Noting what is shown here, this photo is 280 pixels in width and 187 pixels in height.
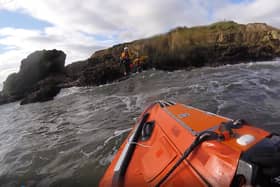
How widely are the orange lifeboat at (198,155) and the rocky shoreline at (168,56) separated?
14.8 metres

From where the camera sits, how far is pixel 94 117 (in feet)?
25.2

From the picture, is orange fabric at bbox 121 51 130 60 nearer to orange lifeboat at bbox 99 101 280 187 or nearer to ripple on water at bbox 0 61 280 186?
ripple on water at bbox 0 61 280 186

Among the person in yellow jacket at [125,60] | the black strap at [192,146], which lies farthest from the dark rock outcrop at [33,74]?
the black strap at [192,146]

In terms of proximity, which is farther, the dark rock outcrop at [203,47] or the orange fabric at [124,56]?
the dark rock outcrop at [203,47]

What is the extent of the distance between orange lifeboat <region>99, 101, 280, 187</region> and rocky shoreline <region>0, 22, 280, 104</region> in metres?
14.8

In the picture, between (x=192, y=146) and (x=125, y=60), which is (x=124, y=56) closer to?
(x=125, y=60)

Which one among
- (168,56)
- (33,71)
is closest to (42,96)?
(33,71)

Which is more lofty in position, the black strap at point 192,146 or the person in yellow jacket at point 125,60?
the person in yellow jacket at point 125,60

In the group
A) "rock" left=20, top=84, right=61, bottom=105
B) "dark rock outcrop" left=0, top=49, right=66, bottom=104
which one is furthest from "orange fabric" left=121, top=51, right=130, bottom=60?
"dark rock outcrop" left=0, top=49, right=66, bottom=104

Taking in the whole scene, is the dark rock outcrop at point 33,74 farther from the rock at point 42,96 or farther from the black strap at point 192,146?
the black strap at point 192,146

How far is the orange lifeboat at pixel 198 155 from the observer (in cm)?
162

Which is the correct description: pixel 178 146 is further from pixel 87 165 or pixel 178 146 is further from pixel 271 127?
pixel 271 127

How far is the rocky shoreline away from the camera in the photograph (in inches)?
759

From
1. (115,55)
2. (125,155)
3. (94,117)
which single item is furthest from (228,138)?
(115,55)
